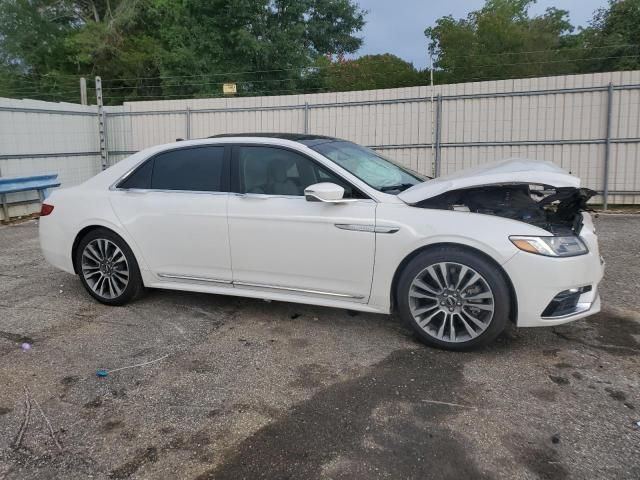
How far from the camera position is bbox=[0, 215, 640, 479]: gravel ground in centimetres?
264

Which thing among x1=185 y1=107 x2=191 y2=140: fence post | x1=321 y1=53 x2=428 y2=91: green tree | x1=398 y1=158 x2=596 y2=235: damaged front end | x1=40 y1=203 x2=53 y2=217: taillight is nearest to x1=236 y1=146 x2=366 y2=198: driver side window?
x1=398 y1=158 x2=596 y2=235: damaged front end

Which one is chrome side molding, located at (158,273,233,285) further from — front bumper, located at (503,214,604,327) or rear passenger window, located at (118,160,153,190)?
front bumper, located at (503,214,604,327)

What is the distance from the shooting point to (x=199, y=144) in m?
4.80

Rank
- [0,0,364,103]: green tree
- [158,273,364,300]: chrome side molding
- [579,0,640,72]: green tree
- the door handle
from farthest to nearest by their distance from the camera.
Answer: [579,0,640,72]: green tree → [0,0,364,103]: green tree → the door handle → [158,273,364,300]: chrome side molding

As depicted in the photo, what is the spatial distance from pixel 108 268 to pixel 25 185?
21.8 ft

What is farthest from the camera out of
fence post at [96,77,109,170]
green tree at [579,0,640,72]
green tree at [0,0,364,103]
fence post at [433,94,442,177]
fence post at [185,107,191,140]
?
green tree at [579,0,640,72]

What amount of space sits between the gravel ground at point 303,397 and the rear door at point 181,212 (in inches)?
18.7

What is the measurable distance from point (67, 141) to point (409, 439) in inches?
469

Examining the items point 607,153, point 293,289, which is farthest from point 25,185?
point 607,153

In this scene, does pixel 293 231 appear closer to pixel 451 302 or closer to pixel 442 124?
pixel 451 302

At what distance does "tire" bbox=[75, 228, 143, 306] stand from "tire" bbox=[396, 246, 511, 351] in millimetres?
2462

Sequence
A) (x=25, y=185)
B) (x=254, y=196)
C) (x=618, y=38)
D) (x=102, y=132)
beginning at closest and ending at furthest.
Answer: (x=254, y=196), (x=25, y=185), (x=102, y=132), (x=618, y=38)

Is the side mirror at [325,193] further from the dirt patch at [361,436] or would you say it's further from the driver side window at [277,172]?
the dirt patch at [361,436]

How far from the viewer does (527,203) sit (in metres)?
4.26
